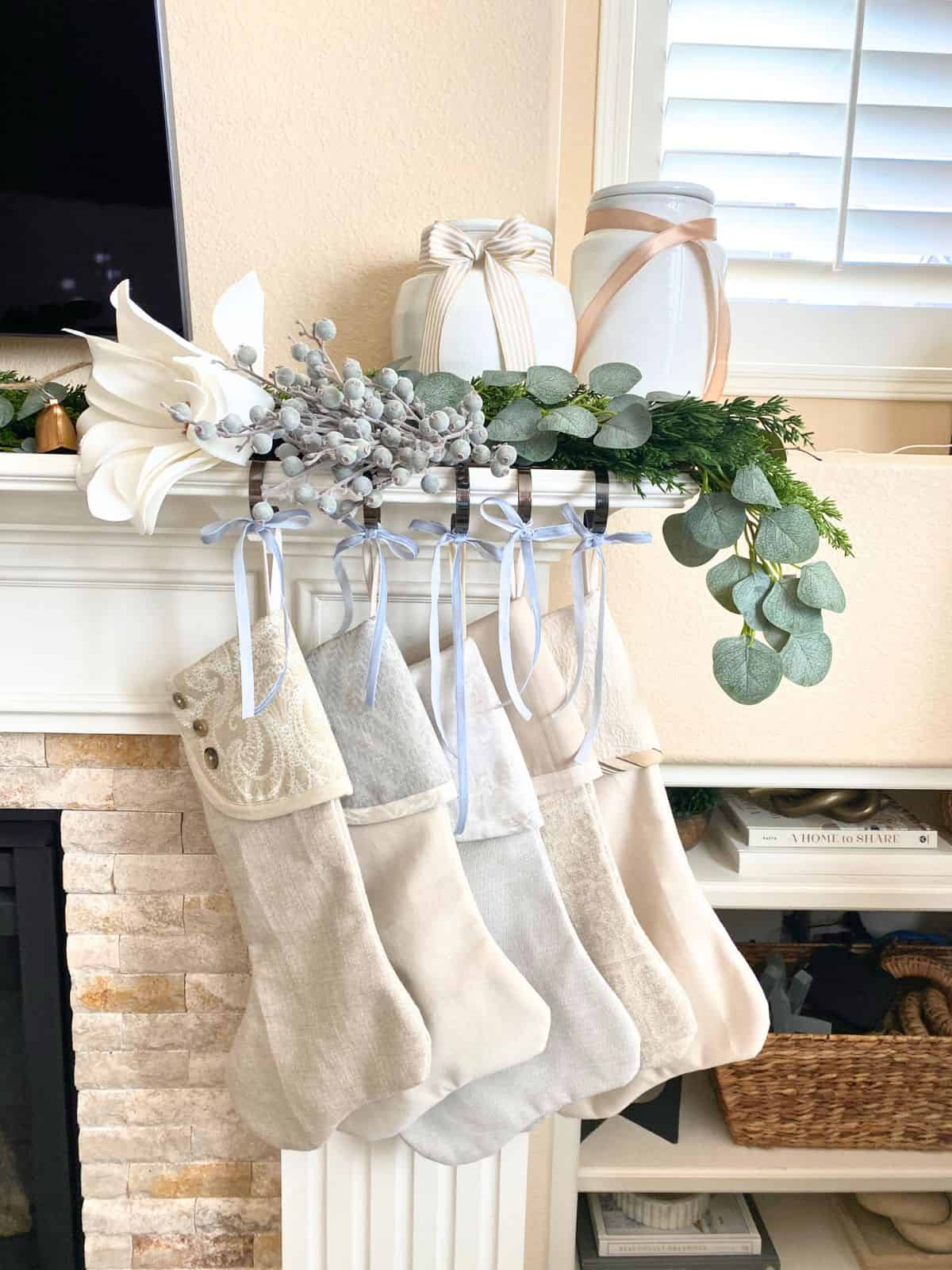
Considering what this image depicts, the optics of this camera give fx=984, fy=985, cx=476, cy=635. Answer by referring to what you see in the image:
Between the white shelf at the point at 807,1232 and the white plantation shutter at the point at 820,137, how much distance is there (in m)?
1.36

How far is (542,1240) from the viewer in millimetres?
1268

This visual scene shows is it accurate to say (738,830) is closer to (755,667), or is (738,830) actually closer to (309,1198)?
(755,667)

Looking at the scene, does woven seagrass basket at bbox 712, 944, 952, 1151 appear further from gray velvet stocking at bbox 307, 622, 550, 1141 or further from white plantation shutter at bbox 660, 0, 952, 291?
white plantation shutter at bbox 660, 0, 952, 291

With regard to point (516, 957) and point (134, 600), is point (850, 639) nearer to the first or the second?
point (516, 957)

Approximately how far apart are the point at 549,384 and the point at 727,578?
0.22 meters

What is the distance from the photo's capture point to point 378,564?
86cm

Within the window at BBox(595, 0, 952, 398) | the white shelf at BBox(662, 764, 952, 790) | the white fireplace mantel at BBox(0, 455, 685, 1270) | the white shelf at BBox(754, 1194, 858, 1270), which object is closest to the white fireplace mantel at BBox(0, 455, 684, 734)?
the white fireplace mantel at BBox(0, 455, 685, 1270)

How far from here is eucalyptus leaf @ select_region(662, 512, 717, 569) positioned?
2.83 feet

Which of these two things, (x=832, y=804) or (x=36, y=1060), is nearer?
(x=36, y=1060)

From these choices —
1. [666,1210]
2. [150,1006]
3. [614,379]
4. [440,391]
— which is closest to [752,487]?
[614,379]

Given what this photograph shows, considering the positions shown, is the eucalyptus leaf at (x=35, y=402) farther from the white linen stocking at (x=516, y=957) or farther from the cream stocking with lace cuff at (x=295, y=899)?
the white linen stocking at (x=516, y=957)

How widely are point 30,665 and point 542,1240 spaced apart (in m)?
0.96

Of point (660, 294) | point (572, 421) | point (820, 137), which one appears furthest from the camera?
point (820, 137)

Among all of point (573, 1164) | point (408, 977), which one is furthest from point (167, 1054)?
point (573, 1164)
